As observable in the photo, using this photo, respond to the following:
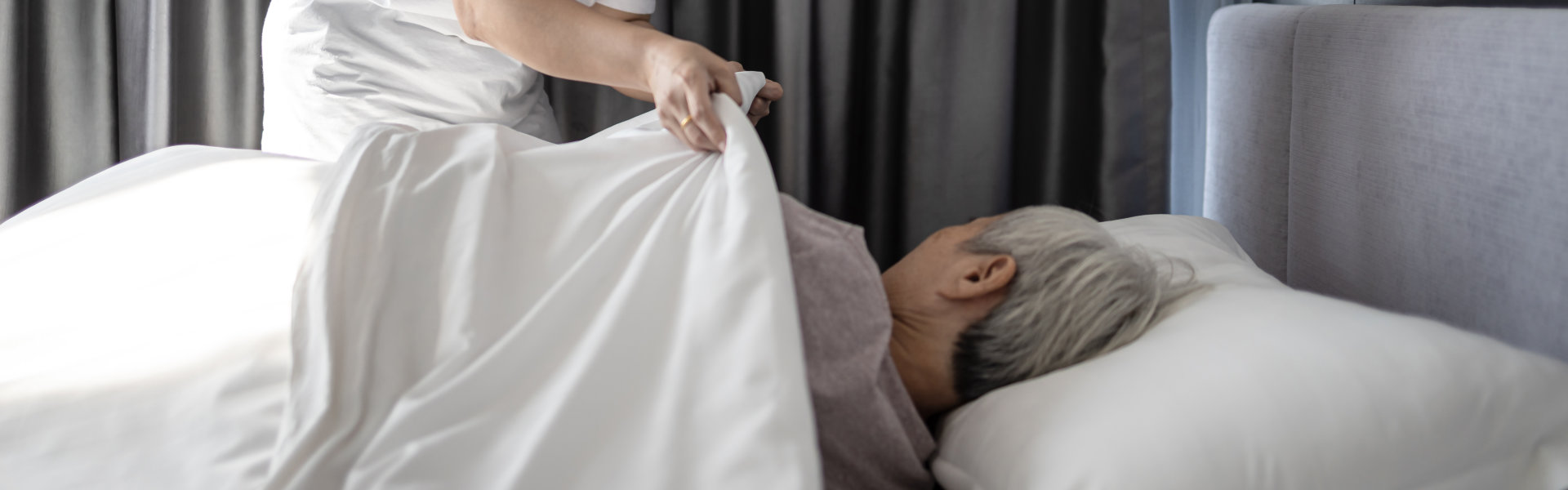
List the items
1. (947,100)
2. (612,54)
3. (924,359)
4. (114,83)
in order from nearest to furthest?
(924,359) < (612,54) < (947,100) < (114,83)

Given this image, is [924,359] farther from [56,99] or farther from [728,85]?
[56,99]

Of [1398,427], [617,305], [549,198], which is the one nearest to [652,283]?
[617,305]

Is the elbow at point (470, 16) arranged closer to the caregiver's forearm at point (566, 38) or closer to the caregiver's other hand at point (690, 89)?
the caregiver's forearm at point (566, 38)

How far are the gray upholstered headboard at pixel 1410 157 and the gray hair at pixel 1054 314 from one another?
30 cm

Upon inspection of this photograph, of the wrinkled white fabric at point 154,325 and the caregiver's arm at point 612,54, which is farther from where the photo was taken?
the caregiver's arm at point 612,54

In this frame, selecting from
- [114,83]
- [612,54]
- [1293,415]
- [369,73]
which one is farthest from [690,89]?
[114,83]

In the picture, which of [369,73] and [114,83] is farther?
[114,83]

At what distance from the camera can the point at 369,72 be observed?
4.58ft

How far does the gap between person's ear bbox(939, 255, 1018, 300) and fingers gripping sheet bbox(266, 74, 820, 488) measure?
0.73ft

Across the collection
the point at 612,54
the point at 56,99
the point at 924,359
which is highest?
the point at 612,54

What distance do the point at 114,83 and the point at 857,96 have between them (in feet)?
4.83

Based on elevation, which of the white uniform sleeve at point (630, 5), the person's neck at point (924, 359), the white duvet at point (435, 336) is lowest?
the person's neck at point (924, 359)

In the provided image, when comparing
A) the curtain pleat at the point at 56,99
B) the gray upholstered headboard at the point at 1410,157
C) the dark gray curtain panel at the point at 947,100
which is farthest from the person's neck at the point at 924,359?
the curtain pleat at the point at 56,99

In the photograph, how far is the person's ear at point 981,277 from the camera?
0.87 m
